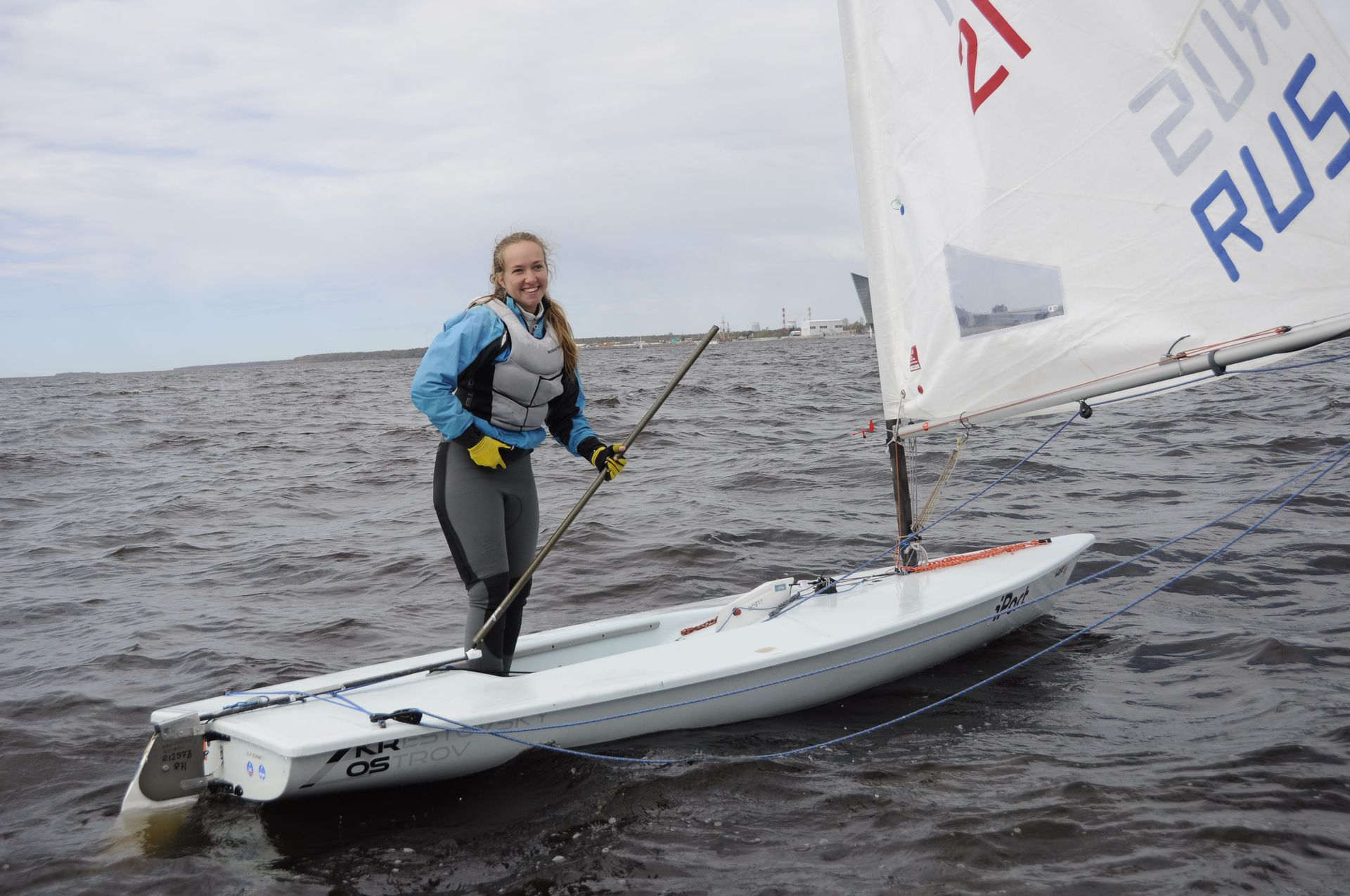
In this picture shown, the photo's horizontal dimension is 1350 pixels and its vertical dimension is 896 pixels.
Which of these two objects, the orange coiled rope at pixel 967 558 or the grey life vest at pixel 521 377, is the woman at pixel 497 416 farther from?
the orange coiled rope at pixel 967 558

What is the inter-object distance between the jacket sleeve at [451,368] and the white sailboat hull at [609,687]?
1041mm

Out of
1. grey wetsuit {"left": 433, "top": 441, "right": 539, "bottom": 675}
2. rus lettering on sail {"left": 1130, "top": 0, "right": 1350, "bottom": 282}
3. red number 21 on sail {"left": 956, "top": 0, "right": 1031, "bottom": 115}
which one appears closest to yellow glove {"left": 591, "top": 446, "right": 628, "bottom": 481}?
grey wetsuit {"left": 433, "top": 441, "right": 539, "bottom": 675}

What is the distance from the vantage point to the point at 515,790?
3.51m

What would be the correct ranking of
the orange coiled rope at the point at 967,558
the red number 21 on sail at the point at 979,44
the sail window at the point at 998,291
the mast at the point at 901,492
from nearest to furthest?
1. the red number 21 on sail at the point at 979,44
2. the sail window at the point at 998,291
3. the mast at the point at 901,492
4. the orange coiled rope at the point at 967,558

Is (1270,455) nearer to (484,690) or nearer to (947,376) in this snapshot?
A: (947,376)

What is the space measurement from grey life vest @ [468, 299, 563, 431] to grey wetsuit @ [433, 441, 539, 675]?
0.47 feet

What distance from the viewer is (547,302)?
12.7 feet

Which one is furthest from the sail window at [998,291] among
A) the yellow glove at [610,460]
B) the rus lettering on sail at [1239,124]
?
the yellow glove at [610,460]

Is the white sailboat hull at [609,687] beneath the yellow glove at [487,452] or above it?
beneath

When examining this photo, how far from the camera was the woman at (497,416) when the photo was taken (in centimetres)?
351

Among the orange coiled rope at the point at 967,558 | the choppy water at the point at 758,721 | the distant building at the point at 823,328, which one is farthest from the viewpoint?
the distant building at the point at 823,328

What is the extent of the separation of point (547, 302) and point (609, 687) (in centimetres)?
153

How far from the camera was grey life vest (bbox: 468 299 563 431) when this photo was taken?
3631 millimetres

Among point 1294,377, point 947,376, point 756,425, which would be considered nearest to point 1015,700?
point 947,376
